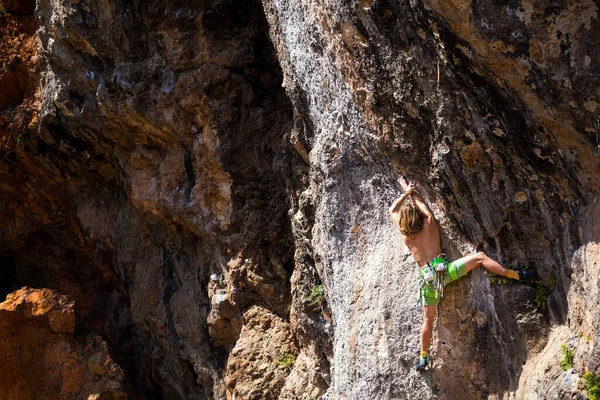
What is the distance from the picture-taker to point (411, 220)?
604 centimetres

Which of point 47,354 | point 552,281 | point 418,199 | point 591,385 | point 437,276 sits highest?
point 47,354

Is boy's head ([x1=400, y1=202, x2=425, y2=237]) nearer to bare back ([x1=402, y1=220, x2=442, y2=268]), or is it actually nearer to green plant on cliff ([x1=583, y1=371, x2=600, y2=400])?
bare back ([x1=402, y1=220, x2=442, y2=268])

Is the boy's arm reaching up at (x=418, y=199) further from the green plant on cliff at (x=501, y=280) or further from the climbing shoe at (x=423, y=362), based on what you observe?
the climbing shoe at (x=423, y=362)

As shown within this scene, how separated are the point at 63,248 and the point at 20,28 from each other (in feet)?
12.8

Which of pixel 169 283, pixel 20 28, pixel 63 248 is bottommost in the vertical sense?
pixel 169 283

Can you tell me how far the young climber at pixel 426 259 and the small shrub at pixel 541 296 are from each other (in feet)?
1.53

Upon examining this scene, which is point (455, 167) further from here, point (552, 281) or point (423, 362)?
point (423, 362)

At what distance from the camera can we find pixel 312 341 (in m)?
8.27

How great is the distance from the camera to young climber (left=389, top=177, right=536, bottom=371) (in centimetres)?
591

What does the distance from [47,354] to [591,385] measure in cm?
883

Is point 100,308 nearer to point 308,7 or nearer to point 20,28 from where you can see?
point 20,28

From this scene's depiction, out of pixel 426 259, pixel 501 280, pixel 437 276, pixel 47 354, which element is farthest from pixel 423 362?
pixel 47 354

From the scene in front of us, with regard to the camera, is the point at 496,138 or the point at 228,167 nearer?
the point at 496,138

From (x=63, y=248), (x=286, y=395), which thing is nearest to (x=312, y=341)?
(x=286, y=395)
